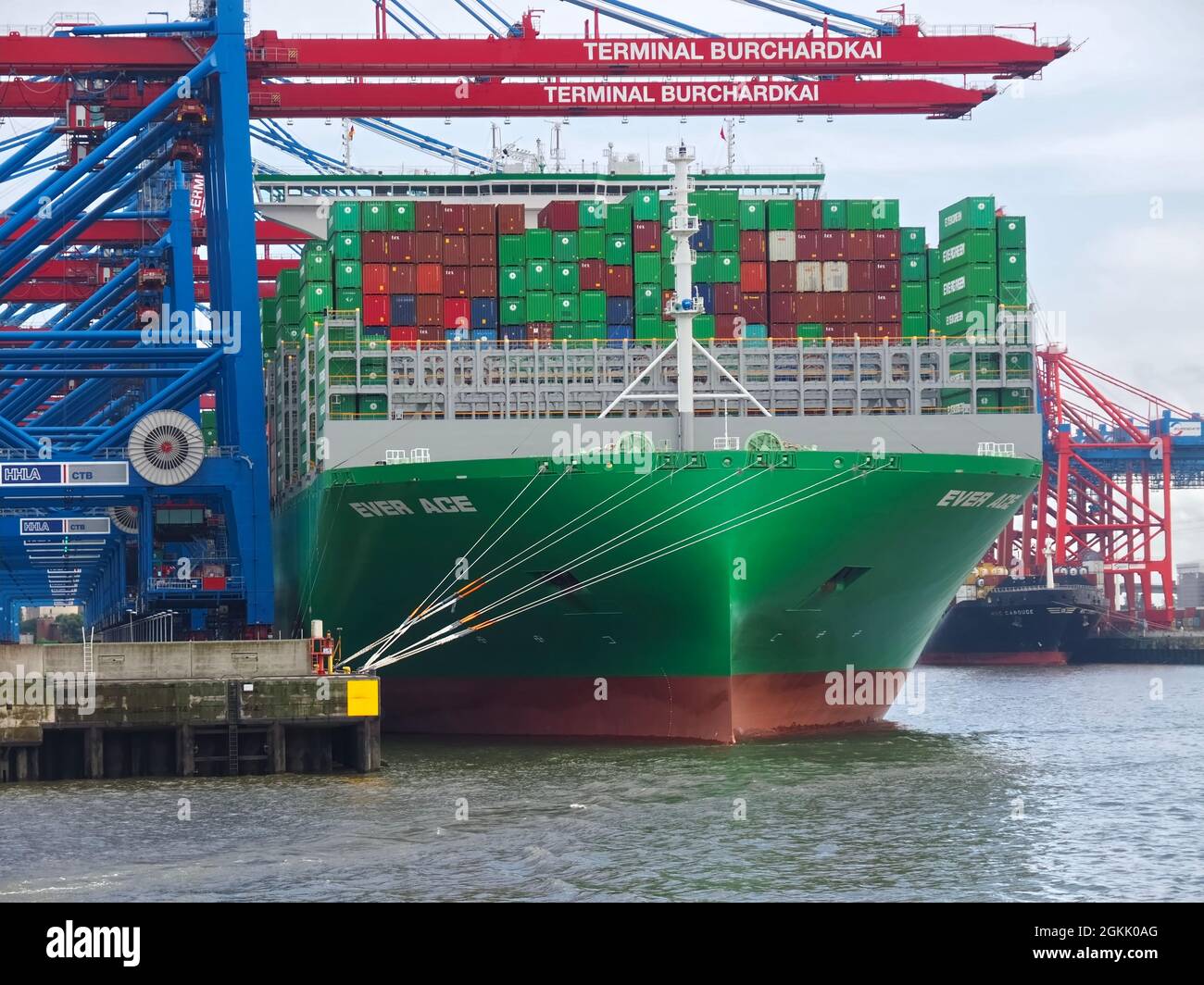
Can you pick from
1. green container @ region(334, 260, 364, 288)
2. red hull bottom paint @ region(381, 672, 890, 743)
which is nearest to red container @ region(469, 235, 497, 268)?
green container @ region(334, 260, 364, 288)

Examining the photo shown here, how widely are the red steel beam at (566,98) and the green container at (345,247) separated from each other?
327 cm

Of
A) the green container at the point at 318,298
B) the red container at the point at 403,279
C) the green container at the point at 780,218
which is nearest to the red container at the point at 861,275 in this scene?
the green container at the point at 780,218

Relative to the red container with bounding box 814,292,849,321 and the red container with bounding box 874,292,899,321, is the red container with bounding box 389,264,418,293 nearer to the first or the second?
the red container with bounding box 814,292,849,321

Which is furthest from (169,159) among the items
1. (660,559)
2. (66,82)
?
(660,559)

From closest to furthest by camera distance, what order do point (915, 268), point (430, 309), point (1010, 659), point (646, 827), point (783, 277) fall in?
point (646, 827) < point (430, 309) < point (783, 277) < point (915, 268) < point (1010, 659)

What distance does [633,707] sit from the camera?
35.6 metres

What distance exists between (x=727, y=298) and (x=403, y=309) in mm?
7633

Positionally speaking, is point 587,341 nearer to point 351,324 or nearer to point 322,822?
point 351,324

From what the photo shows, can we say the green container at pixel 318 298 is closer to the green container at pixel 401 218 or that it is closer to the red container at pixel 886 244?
the green container at pixel 401 218

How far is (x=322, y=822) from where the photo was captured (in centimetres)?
2566

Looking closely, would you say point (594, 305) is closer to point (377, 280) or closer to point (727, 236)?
point (727, 236)

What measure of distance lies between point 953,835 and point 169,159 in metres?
28.7
